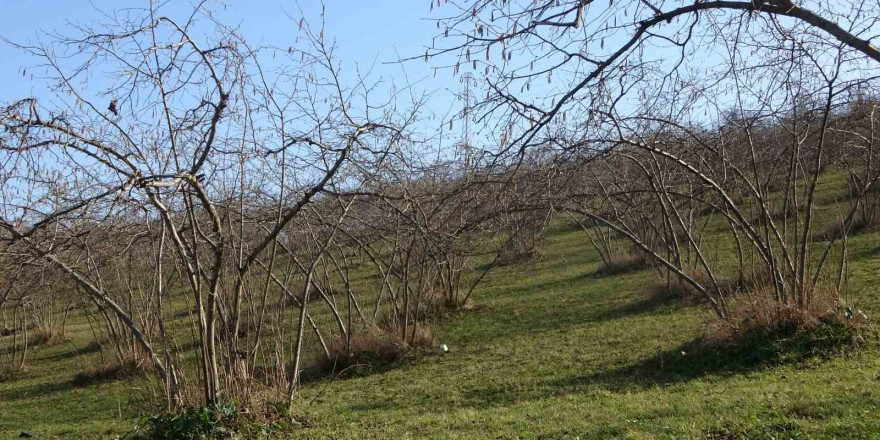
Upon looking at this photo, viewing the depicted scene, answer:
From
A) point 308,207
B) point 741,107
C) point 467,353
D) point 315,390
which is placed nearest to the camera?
point 741,107

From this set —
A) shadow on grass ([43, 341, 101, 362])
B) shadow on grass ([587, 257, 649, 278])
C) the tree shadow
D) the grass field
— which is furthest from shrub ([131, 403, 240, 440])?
shadow on grass ([587, 257, 649, 278])

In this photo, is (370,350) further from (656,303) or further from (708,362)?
(708,362)

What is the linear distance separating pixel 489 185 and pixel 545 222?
1.41 m

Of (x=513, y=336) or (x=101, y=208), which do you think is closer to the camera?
(x=101, y=208)

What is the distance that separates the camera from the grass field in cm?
605

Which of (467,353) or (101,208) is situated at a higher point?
(101,208)

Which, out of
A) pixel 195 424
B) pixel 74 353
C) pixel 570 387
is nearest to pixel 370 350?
pixel 570 387

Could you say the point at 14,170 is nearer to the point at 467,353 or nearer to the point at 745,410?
the point at 745,410

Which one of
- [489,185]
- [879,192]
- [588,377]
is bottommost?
[588,377]

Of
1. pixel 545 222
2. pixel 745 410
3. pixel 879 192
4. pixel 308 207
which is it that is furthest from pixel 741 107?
pixel 879 192

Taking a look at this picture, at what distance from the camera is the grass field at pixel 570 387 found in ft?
19.9

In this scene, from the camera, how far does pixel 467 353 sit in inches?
470

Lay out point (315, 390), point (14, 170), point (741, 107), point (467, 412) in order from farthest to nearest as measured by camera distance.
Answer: point (315, 390)
point (741, 107)
point (467, 412)
point (14, 170)

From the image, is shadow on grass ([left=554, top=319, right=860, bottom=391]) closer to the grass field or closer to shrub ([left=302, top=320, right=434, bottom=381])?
the grass field
